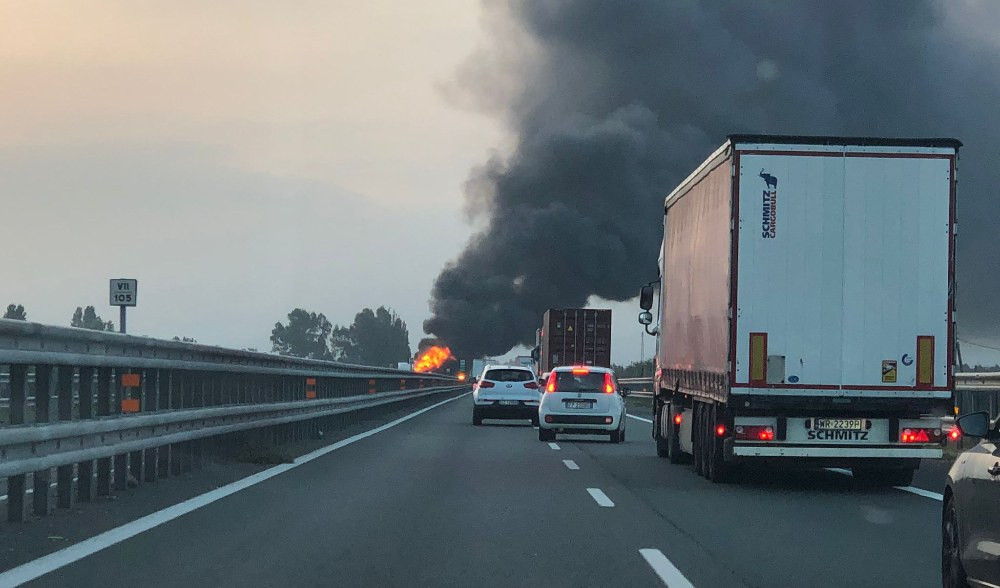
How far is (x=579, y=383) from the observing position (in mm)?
24188

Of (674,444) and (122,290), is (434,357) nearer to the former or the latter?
(122,290)

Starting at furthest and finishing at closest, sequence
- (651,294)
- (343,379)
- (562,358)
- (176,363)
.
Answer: (562,358), (343,379), (651,294), (176,363)

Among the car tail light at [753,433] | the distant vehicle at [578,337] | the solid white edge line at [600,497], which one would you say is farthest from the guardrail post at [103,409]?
the distant vehicle at [578,337]

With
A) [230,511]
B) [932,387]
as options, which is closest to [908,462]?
[932,387]

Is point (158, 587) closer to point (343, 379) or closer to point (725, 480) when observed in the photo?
point (725, 480)

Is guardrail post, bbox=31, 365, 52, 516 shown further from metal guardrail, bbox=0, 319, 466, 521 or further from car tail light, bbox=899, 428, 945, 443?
car tail light, bbox=899, 428, 945, 443

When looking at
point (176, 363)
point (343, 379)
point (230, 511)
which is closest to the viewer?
point (230, 511)

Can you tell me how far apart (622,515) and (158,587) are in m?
5.10

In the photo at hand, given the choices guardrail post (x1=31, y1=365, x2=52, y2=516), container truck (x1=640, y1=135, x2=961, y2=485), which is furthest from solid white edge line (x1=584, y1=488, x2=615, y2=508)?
guardrail post (x1=31, y1=365, x2=52, y2=516)

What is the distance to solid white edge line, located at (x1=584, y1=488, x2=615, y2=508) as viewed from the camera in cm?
1247

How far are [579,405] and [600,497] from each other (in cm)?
1093

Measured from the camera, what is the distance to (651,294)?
2225 centimetres

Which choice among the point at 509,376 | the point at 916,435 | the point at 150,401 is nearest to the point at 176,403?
the point at 150,401

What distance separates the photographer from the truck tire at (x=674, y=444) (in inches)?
742
